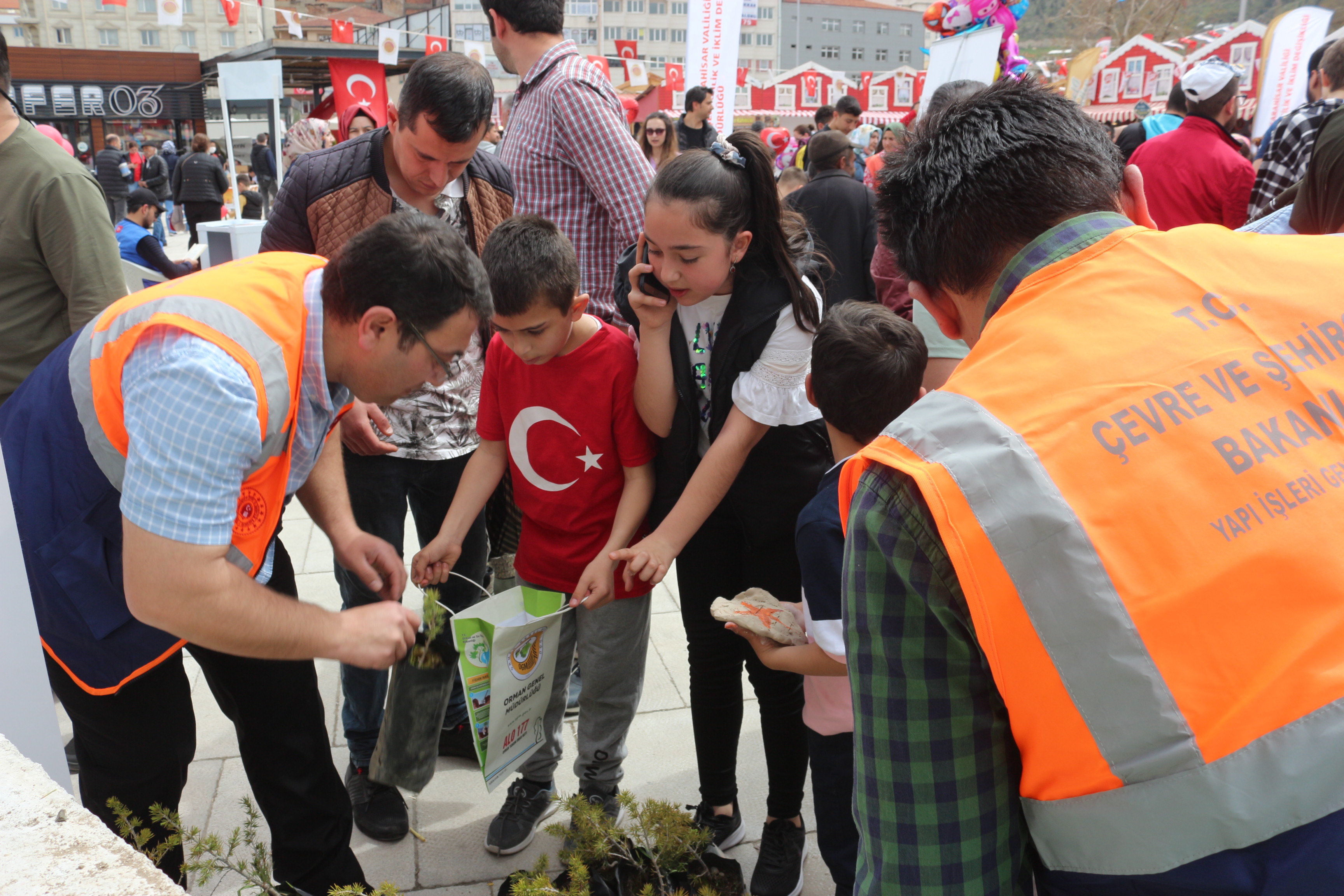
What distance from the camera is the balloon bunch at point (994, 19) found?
534cm

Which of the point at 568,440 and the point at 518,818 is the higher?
the point at 568,440

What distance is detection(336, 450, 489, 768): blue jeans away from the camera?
2.51 meters

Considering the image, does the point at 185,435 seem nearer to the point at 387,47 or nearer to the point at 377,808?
the point at 377,808

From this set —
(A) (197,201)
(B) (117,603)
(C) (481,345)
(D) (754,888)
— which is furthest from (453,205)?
(A) (197,201)

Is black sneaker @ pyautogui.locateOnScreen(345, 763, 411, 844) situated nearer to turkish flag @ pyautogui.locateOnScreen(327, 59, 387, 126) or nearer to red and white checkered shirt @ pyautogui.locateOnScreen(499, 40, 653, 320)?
red and white checkered shirt @ pyautogui.locateOnScreen(499, 40, 653, 320)

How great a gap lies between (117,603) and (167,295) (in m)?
0.57

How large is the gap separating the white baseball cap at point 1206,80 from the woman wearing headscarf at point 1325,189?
7.40 feet

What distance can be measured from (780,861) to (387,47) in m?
15.5

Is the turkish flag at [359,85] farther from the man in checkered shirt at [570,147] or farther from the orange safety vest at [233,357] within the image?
the orange safety vest at [233,357]

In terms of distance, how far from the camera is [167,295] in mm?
1454

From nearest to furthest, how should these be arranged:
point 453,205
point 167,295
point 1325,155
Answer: point 167,295
point 1325,155
point 453,205

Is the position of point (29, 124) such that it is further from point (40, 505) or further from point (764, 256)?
point (764, 256)

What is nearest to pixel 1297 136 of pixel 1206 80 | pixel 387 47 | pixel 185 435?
pixel 1206 80

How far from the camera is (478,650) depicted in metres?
1.92
